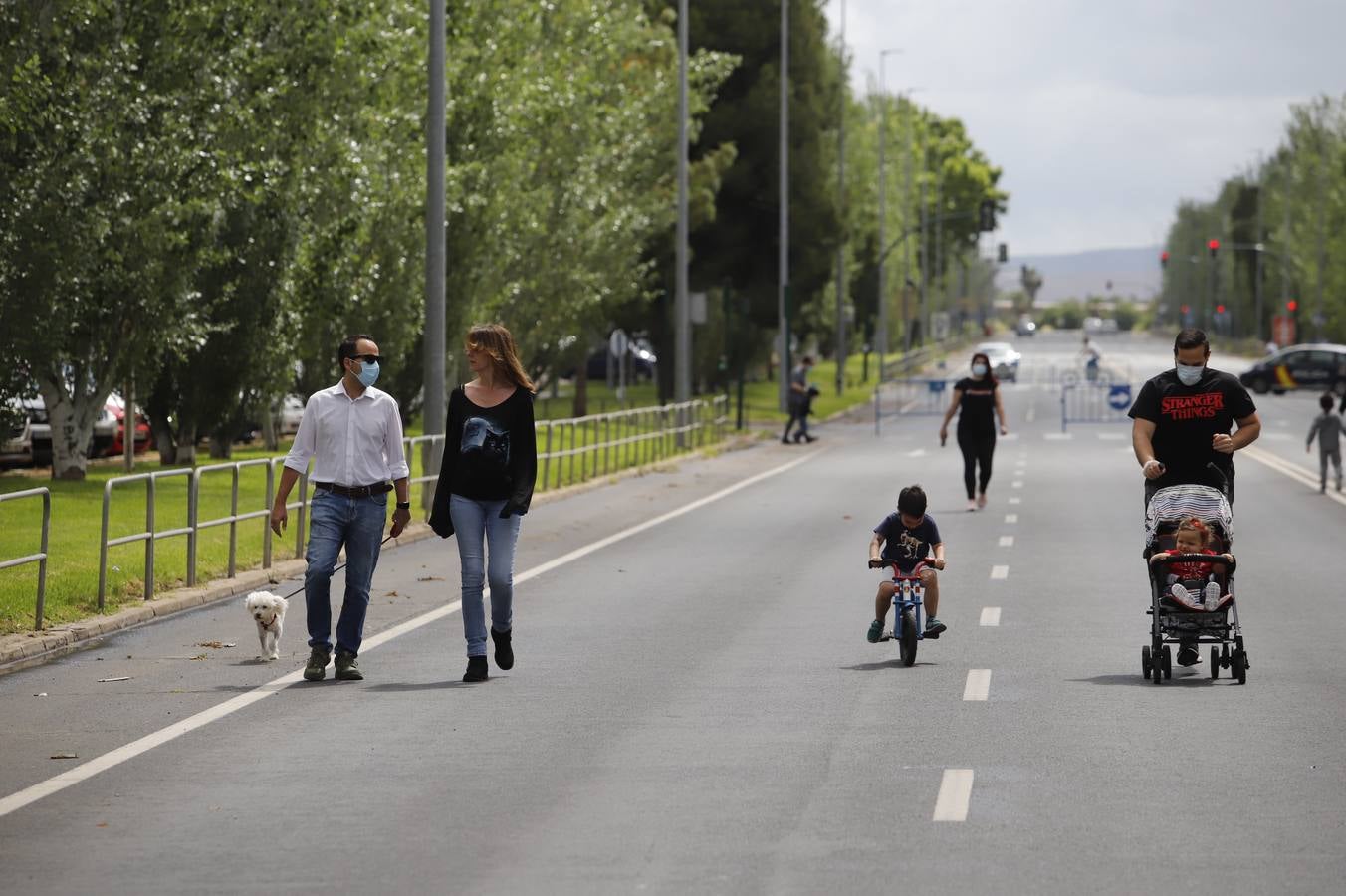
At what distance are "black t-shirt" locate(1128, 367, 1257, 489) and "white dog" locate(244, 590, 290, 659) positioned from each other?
4875 millimetres

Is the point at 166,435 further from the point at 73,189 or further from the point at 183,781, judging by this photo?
the point at 183,781

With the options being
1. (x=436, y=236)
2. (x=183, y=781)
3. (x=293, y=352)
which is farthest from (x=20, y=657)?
(x=293, y=352)

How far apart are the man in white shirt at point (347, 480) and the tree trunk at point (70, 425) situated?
61.7ft

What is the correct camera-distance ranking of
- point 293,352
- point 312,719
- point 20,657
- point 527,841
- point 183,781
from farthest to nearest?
point 293,352
point 20,657
point 312,719
point 183,781
point 527,841

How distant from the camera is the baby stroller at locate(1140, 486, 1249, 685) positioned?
1296cm

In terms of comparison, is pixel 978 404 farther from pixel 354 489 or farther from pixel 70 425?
pixel 354 489

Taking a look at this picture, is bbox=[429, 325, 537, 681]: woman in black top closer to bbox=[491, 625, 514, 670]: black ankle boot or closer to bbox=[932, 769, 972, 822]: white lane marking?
bbox=[491, 625, 514, 670]: black ankle boot

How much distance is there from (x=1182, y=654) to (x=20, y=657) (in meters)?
6.65

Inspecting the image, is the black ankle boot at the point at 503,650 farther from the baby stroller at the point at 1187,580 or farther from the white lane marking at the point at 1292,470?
the white lane marking at the point at 1292,470

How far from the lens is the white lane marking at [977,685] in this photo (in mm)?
12766

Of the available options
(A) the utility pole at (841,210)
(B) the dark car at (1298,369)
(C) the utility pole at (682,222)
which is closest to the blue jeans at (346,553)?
(C) the utility pole at (682,222)

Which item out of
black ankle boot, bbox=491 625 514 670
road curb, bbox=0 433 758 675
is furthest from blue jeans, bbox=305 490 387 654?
road curb, bbox=0 433 758 675

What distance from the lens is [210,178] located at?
30.1 m

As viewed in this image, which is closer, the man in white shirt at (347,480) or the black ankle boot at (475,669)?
the man in white shirt at (347,480)
